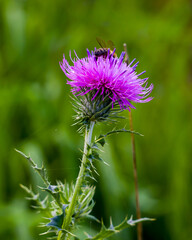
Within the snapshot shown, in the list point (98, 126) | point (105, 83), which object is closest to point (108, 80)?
point (105, 83)

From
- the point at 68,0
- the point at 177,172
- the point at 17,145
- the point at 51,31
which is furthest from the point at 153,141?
the point at 68,0

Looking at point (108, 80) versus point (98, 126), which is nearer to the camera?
point (108, 80)

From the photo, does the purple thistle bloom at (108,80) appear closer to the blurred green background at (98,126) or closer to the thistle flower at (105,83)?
the thistle flower at (105,83)

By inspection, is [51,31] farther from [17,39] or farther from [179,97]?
[179,97]

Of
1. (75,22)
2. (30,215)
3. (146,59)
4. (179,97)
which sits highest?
(75,22)

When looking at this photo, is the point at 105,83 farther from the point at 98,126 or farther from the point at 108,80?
the point at 98,126
